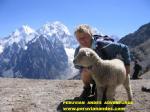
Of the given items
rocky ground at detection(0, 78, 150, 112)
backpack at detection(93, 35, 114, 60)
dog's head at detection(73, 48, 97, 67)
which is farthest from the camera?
rocky ground at detection(0, 78, 150, 112)

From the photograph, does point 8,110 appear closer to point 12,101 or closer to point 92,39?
point 12,101

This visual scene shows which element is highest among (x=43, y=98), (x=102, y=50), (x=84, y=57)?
(x=102, y=50)

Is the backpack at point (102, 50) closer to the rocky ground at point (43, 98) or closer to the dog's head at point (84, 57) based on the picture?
the dog's head at point (84, 57)

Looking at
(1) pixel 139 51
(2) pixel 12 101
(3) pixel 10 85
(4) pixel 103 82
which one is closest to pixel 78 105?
(4) pixel 103 82

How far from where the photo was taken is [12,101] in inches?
491

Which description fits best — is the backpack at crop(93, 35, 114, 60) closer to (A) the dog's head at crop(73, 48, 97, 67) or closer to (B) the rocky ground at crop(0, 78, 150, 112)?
(A) the dog's head at crop(73, 48, 97, 67)

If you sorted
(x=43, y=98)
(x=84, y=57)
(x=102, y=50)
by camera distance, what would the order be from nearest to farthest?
(x=84, y=57) < (x=102, y=50) < (x=43, y=98)

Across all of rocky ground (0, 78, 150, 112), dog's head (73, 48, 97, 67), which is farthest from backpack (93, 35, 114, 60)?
rocky ground (0, 78, 150, 112)

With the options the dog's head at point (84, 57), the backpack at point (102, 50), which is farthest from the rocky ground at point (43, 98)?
the dog's head at point (84, 57)

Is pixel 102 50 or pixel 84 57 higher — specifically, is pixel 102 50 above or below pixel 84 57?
above

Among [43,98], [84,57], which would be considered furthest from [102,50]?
[43,98]

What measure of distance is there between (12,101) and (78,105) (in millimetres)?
2858

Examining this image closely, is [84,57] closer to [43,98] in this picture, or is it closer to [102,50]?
[102,50]

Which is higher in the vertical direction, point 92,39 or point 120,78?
point 92,39
